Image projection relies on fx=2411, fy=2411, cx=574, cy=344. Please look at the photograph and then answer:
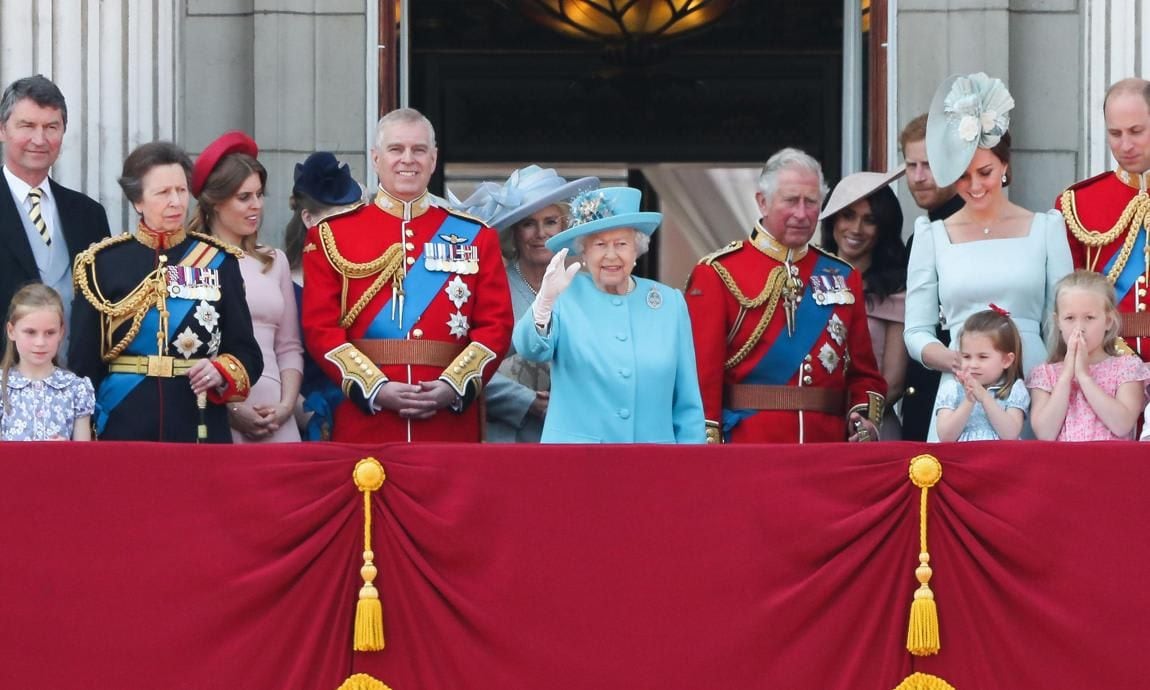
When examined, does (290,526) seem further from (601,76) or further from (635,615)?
(601,76)

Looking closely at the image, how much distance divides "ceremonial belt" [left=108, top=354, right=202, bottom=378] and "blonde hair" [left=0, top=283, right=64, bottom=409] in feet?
0.75

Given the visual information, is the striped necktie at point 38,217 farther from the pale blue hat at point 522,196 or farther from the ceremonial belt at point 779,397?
the ceremonial belt at point 779,397

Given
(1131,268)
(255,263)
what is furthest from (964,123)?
(255,263)

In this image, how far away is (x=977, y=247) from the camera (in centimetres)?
716

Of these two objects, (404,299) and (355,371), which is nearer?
(355,371)

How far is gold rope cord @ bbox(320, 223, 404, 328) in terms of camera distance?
7219 mm

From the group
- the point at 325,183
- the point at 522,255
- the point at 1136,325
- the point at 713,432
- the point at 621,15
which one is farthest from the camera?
the point at 621,15

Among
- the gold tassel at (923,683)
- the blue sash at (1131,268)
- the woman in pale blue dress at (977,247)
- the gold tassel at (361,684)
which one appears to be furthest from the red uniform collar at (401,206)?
the gold tassel at (923,683)

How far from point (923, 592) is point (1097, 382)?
3.23ft

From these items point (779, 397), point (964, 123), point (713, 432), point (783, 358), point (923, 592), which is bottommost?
point (923, 592)

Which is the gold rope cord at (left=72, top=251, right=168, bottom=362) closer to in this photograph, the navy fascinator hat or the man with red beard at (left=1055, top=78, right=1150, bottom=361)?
the navy fascinator hat

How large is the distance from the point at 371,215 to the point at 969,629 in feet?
7.63

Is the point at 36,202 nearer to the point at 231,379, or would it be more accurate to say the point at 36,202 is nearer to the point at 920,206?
the point at 231,379

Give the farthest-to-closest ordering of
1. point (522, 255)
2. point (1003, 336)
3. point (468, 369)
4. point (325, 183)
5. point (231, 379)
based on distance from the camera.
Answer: point (522, 255)
point (325, 183)
point (468, 369)
point (231, 379)
point (1003, 336)
